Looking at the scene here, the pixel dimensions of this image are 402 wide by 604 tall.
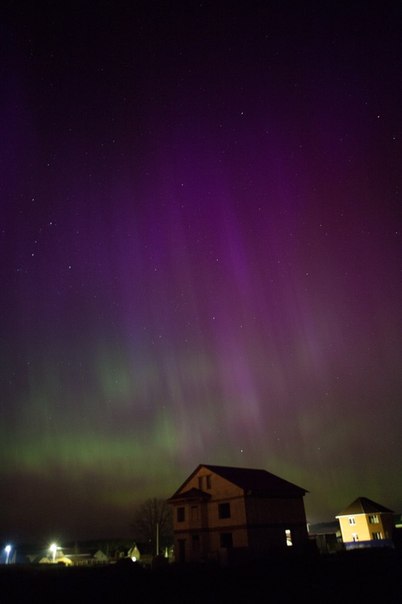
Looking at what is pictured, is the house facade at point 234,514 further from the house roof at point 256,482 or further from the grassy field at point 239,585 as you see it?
the grassy field at point 239,585

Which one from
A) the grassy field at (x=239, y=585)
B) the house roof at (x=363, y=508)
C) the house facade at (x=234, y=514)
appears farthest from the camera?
the house roof at (x=363, y=508)

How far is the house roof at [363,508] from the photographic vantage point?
72.8m

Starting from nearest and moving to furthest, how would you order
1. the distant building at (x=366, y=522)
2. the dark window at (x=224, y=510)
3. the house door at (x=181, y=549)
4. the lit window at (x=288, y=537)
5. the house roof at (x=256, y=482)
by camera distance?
the dark window at (x=224, y=510)
the lit window at (x=288, y=537)
the house roof at (x=256, y=482)
the house door at (x=181, y=549)
the distant building at (x=366, y=522)

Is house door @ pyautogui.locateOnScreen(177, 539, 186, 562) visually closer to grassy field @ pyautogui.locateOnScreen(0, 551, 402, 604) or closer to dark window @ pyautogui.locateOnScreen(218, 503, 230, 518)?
dark window @ pyautogui.locateOnScreen(218, 503, 230, 518)

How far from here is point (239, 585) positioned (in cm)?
2280

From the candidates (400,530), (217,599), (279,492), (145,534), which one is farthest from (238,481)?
(145,534)

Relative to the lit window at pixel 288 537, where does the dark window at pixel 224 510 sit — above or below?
above

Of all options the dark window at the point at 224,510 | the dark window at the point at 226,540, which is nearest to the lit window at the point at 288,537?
the dark window at the point at 226,540

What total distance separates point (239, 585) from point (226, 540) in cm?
2373

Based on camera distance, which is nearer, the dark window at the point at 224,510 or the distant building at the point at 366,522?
the dark window at the point at 224,510

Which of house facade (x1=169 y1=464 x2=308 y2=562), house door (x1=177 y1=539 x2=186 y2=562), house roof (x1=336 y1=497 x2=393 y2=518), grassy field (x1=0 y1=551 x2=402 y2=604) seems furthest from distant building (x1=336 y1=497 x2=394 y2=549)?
grassy field (x1=0 y1=551 x2=402 y2=604)

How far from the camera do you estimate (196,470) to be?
5138 centimetres

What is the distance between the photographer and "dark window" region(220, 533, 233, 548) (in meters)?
43.9

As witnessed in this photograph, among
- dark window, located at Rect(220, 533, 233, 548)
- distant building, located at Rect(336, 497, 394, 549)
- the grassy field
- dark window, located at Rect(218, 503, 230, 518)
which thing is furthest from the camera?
distant building, located at Rect(336, 497, 394, 549)
